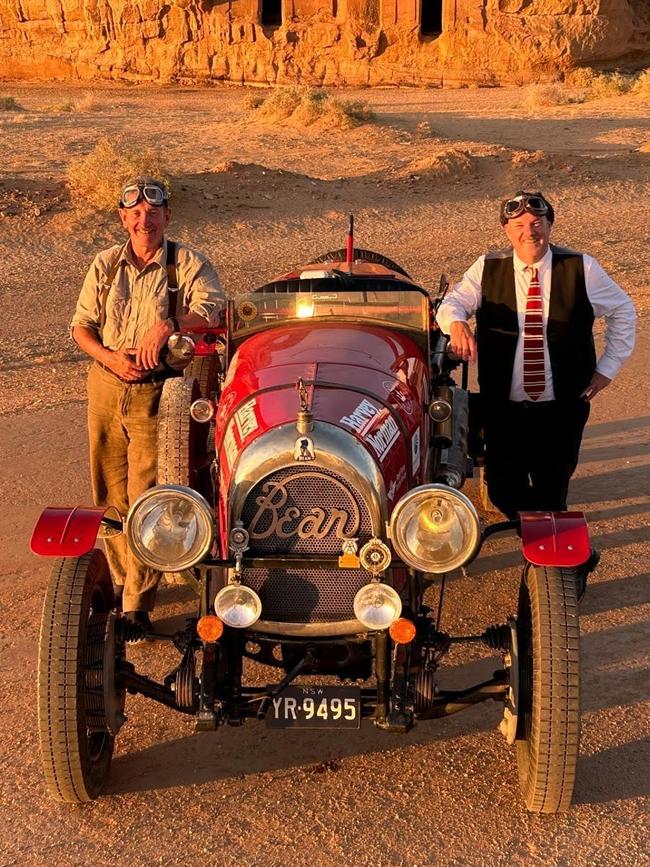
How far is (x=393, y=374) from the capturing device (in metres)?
4.81

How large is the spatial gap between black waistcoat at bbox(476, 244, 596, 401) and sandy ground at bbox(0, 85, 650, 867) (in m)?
1.23

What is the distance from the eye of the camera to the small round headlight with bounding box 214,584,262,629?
160 inches

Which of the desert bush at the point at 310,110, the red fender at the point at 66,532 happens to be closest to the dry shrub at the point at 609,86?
the desert bush at the point at 310,110

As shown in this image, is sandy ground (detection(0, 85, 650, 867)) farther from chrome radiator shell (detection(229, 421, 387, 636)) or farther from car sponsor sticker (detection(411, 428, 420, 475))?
car sponsor sticker (detection(411, 428, 420, 475))

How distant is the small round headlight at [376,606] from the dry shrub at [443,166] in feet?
52.5

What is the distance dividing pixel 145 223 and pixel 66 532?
1843 mm

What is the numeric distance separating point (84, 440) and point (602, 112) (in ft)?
73.9

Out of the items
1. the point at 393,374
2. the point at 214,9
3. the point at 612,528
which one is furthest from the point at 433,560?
the point at 214,9

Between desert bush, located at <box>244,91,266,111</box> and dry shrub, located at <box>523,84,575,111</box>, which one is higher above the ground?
desert bush, located at <box>244,91,266,111</box>

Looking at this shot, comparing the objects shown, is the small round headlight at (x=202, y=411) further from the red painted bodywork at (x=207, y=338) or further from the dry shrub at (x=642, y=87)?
the dry shrub at (x=642, y=87)

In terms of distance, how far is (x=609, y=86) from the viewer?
30938mm

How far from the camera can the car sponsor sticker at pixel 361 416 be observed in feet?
13.8

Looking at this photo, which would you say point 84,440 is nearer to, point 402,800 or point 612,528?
point 612,528

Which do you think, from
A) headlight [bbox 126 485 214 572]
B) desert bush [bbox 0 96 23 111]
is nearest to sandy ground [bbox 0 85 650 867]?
headlight [bbox 126 485 214 572]
